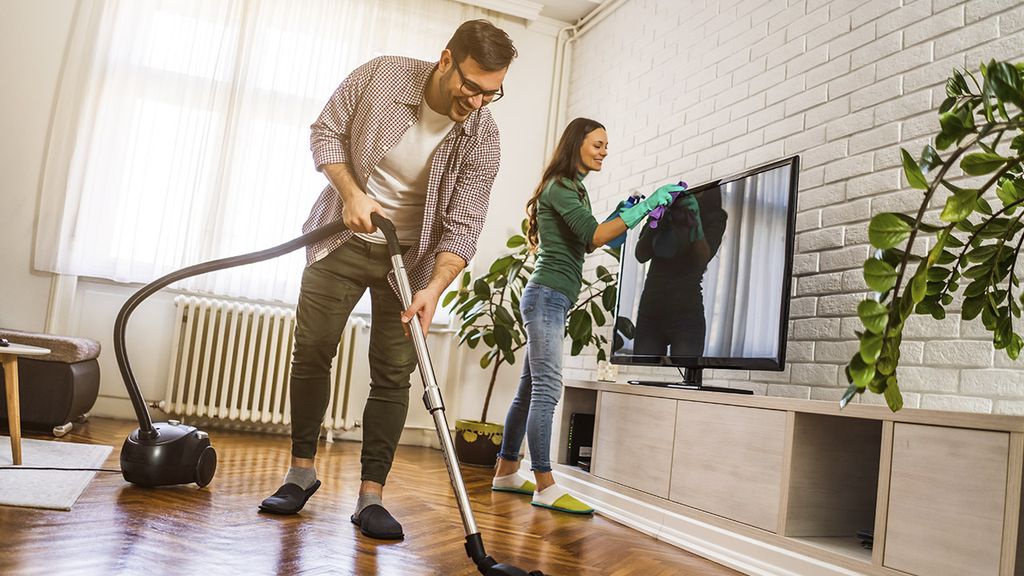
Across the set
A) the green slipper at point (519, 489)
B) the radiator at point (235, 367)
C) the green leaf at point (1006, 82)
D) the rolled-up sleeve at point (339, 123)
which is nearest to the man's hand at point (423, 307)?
the rolled-up sleeve at point (339, 123)

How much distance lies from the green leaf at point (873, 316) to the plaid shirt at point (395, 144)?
1261 millimetres

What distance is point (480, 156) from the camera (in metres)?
2.16

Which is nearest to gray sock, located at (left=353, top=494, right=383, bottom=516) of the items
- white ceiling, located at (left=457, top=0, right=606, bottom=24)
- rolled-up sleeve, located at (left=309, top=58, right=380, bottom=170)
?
rolled-up sleeve, located at (left=309, top=58, right=380, bottom=170)

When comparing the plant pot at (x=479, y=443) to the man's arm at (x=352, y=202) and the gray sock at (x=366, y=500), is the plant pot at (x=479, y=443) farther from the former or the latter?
the man's arm at (x=352, y=202)

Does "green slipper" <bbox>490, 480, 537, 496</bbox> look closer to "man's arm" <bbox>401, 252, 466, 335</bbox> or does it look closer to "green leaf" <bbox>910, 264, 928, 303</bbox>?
"man's arm" <bbox>401, 252, 466, 335</bbox>

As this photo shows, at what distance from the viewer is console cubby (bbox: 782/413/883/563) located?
82.0 inches

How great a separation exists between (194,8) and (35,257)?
153 centimetres

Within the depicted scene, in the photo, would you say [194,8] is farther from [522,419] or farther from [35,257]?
[522,419]

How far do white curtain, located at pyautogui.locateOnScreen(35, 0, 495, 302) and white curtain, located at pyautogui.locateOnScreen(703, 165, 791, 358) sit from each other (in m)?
2.51

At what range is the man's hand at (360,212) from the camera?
1.91 metres

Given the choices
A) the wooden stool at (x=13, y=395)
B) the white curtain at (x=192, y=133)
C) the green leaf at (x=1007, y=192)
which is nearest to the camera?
the green leaf at (x=1007, y=192)

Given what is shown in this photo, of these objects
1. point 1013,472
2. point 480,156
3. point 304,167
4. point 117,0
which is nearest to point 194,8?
point 117,0

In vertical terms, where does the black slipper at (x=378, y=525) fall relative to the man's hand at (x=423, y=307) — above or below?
below

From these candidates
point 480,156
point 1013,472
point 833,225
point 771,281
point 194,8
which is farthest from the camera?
point 194,8
